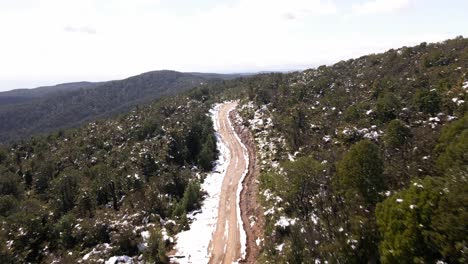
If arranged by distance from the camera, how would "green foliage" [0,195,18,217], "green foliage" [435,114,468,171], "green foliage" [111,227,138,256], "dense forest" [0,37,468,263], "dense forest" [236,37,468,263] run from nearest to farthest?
1. "dense forest" [236,37,468,263]
2. "dense forest" [0,37,468,263]
3. "green foliage" [435,114,468,171]
4. "green foliage" [111,227,138,256]
5. "green foliage" [0,195,18,217]

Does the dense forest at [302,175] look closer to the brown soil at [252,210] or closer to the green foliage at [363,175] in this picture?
the green foliage at [363,175]

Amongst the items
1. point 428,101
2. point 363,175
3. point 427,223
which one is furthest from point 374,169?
point 428,101

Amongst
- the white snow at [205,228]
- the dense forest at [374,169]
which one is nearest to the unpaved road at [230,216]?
the white snow at [205,228]

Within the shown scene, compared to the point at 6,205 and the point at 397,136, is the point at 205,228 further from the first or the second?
the point at 6,205

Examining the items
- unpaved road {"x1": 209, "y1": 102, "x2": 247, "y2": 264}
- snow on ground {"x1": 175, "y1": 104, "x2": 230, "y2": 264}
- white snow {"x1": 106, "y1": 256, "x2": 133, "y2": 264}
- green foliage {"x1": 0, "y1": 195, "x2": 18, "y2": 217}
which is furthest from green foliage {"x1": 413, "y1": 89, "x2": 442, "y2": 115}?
green foliage {"x1": 0, "y1": 195, "x2": 18, "y2": 217}

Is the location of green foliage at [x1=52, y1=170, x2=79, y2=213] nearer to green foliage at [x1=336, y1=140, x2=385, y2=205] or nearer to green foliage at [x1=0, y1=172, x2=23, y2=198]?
green foliage at [x1=0, y1=172, x2=23, y2=198]

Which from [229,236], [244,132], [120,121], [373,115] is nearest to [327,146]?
[373,115]
